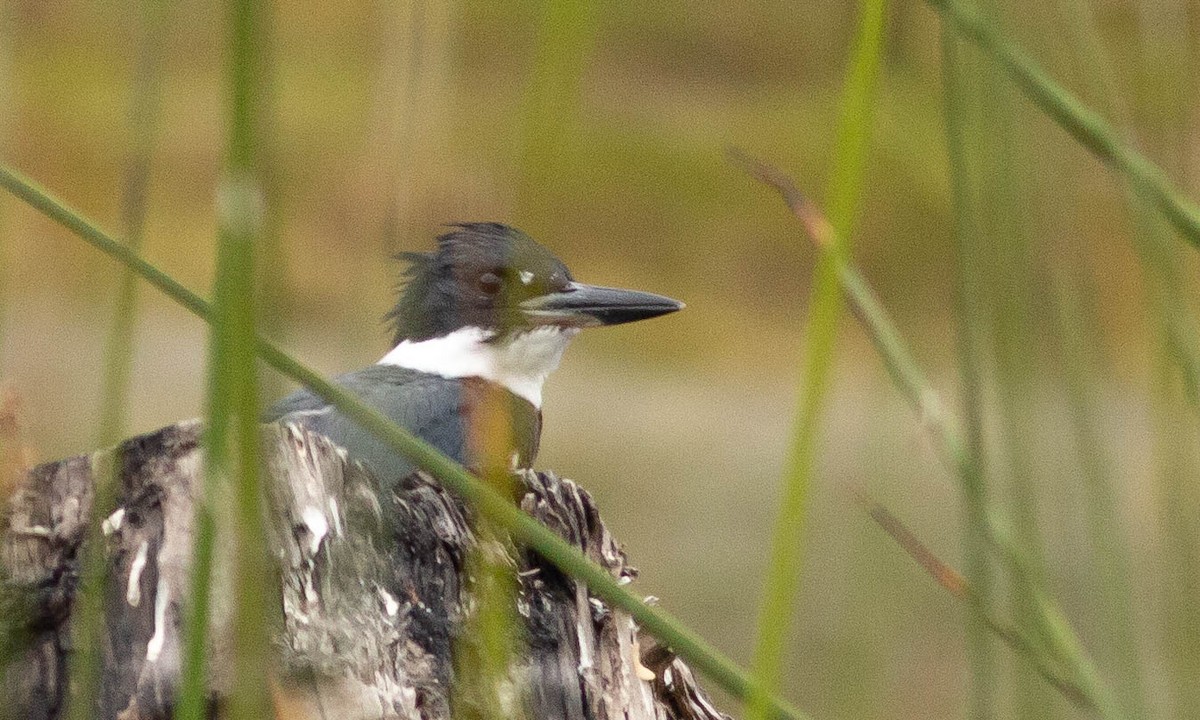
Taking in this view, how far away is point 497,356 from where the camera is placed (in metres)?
1.93

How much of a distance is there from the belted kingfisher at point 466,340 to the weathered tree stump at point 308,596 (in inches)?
16.8

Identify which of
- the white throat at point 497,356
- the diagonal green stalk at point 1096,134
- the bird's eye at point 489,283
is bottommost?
the diagonal green stalk at point 1096,134

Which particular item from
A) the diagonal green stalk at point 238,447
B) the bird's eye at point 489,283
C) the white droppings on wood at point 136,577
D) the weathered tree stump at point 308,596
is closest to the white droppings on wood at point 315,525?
the weathered tree stump at point 308,596

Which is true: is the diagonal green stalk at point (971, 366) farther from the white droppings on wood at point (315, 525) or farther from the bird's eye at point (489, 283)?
the bird's eye at point (489, 283)

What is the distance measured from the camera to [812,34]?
505 cm

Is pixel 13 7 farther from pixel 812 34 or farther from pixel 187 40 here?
pixel 812 34

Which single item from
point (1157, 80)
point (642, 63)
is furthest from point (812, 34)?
point (1157, 80)

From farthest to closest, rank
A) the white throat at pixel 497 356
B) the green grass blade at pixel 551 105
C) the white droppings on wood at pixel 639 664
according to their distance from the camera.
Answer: the white throat at pixel 497 356 → the white droppings on wood at pixel 639 664 → the green grass blade at pixel 551 105

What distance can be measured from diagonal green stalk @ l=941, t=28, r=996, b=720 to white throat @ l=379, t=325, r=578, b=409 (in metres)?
1.32

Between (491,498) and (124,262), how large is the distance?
0.17m

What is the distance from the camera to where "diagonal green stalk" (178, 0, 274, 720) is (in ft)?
1.29

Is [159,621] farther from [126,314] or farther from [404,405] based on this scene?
[404,405]

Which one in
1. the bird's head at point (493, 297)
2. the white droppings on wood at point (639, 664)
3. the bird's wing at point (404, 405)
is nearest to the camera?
the white droppings on wood at point (639, 664)

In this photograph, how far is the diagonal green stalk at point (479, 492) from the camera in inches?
19.8
